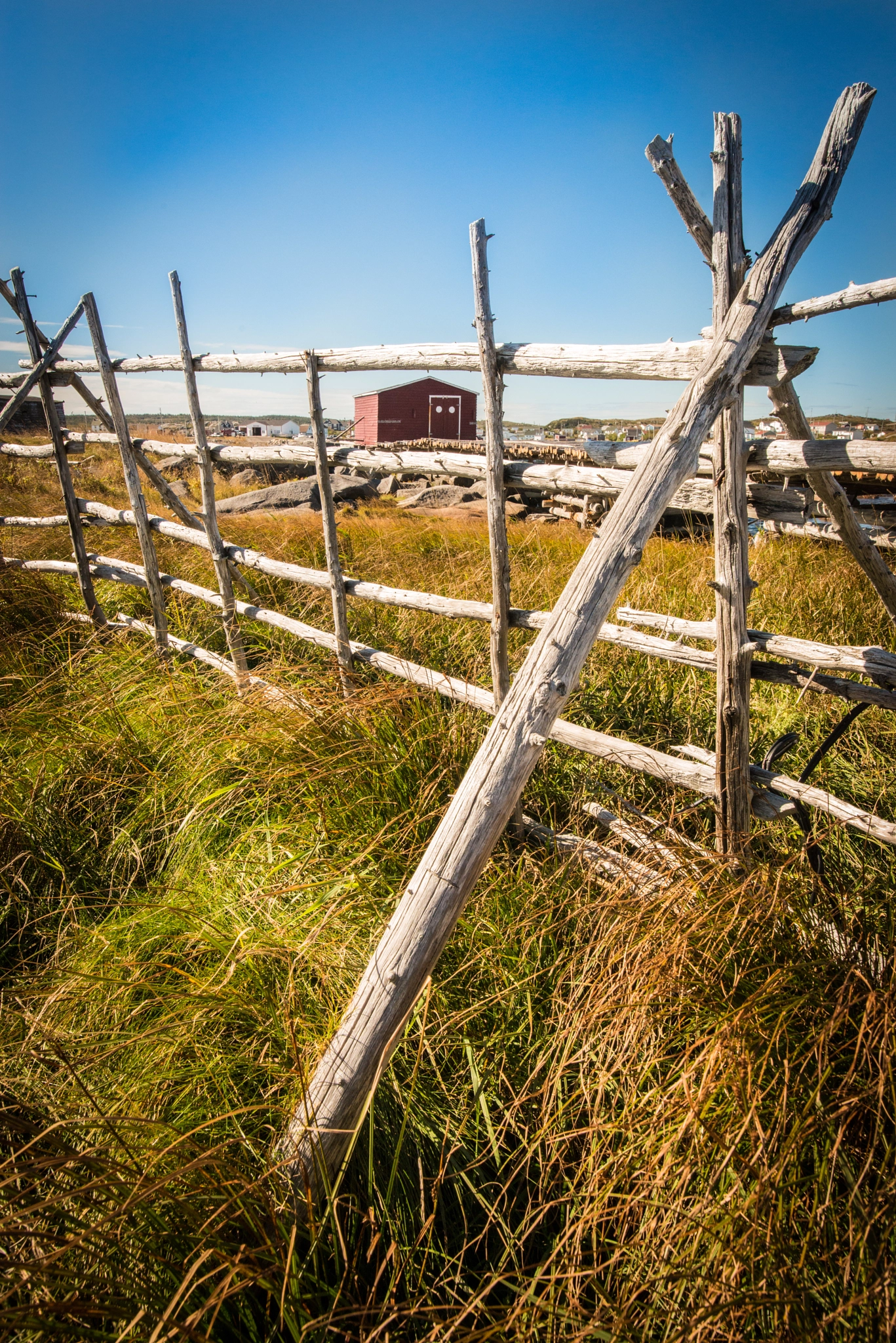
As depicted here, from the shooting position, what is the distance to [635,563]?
180cm

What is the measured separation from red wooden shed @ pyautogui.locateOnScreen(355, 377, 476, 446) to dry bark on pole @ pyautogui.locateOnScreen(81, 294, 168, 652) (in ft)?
84.5

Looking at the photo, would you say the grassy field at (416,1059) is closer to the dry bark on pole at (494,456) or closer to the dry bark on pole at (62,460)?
the dry bark on pole at (494,456)

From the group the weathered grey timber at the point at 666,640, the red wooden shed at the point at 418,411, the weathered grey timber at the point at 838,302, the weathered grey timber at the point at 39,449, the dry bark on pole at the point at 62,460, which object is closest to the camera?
the weathered grey timber at the point at 838,302

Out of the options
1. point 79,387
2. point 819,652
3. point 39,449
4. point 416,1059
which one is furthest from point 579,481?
point 39,449

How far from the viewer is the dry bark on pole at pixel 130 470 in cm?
429

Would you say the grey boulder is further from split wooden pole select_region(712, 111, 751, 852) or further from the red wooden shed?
the red wooden shed

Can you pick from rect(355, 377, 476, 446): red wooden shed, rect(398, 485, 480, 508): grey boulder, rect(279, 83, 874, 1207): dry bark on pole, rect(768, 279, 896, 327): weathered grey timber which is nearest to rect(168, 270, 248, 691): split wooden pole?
rect(279, 83, 874, 1207): dry bark on pole

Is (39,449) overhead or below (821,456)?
overhead

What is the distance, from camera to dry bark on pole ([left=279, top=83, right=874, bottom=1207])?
1.51m

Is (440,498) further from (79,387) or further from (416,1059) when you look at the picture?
(416,1059)

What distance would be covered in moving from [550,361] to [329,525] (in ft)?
4.92

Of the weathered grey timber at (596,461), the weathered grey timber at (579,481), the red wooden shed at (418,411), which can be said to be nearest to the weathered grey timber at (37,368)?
the weathered grey timber at (596,461)

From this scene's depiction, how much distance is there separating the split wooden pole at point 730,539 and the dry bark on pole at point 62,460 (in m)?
4.14

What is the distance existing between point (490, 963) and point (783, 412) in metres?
2.01
